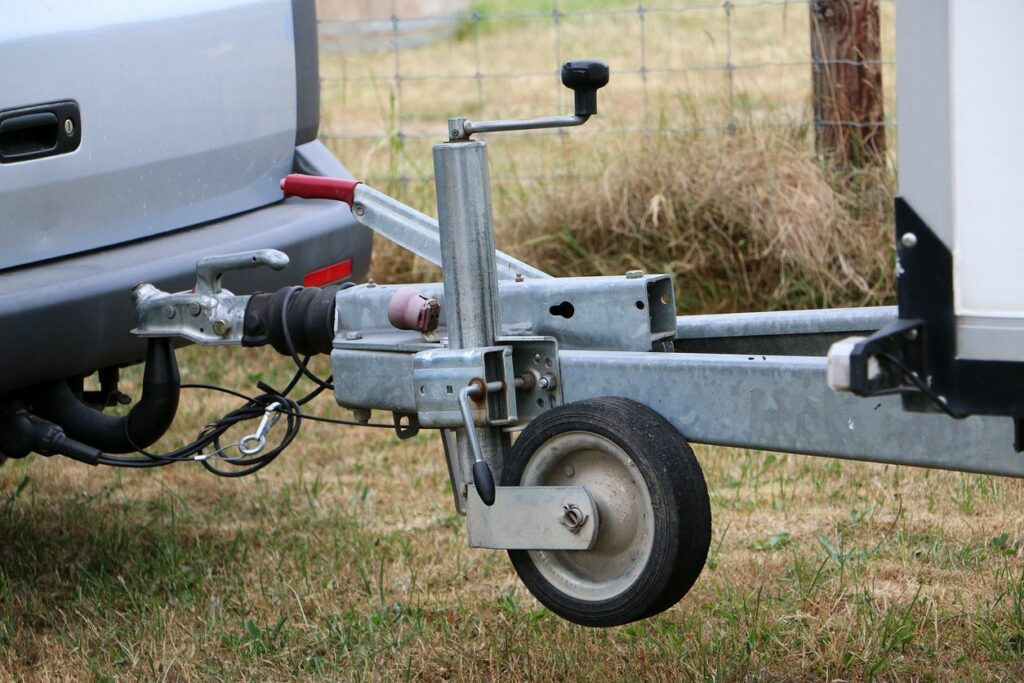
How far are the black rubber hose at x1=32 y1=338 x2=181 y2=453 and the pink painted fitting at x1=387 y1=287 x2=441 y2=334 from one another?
0.68 metres

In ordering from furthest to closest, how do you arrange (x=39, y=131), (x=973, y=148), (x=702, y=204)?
1. (x=702, y=204)
2. (x=39, y=131)
3. (x=973, y=148)

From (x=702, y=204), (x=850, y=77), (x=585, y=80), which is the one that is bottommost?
(x=702, y=204)

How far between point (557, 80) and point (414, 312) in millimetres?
5270

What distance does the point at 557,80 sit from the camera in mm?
7477

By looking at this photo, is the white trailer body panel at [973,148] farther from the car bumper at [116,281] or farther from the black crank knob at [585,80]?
the car bumper at [116,281]

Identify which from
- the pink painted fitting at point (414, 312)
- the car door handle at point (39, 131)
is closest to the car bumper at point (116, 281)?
the car door handle at point (39, 131)

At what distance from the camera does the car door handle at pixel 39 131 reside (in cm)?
278

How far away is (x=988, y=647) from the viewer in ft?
9.18

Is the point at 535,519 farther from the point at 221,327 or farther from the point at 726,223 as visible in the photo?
the point at 726,223

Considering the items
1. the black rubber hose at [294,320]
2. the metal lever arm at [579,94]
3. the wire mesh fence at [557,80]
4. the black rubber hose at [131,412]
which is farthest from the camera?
the wire mesh fence at [557,80]

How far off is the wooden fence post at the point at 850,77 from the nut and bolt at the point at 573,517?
3760 mm

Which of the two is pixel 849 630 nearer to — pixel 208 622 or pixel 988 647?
pixel 988 647

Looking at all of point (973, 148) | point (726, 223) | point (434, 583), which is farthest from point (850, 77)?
point (973, 148)

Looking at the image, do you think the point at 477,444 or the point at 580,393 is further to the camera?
the point at 580,393
